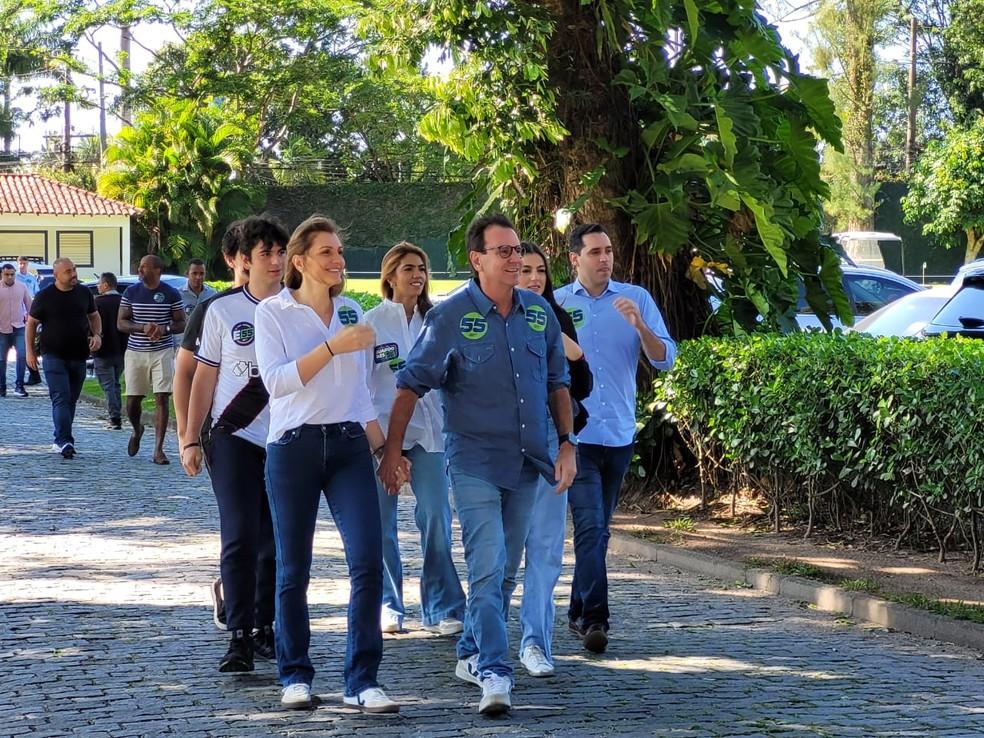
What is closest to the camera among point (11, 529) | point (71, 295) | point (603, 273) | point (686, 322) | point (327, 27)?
point (603, 273)

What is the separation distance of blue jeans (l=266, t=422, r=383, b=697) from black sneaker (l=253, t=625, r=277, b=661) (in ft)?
2.91

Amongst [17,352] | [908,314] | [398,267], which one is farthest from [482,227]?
[17,352]

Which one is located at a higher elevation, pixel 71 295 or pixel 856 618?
pixel 71 295

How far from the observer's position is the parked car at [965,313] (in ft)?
41.4

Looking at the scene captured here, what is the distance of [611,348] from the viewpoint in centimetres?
707

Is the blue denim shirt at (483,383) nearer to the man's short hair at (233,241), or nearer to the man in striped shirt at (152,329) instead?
the man's short hair at (233,241)

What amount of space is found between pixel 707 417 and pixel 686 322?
51.9 inches

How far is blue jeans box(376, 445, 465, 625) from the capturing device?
709cm

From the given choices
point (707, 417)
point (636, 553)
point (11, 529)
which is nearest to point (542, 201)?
point (707, 417)

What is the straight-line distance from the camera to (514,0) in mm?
11062

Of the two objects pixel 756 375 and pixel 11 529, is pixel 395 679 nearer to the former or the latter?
pixel 756 375

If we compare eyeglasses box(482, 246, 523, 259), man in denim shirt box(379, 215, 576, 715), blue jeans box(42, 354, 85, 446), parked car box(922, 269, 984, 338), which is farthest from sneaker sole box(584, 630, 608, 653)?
blue jeans box(42, 354, 85, 446)

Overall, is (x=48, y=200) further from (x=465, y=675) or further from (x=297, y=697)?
(x=297, y=697)

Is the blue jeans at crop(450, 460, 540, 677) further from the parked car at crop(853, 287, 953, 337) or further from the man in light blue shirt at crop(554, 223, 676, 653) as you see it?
the parked car at crop(853, 287, 953, 337)
